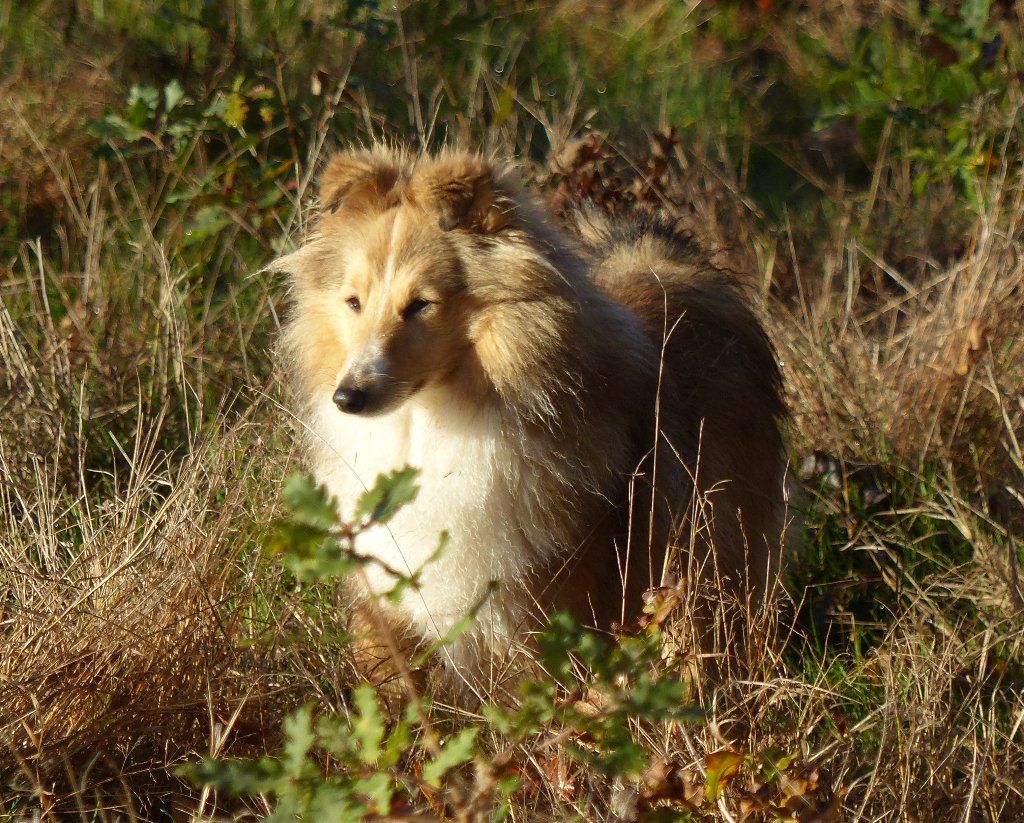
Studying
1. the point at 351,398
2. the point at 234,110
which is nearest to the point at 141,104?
the point at 234,110

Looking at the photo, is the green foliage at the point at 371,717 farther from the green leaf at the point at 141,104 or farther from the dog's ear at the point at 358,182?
the green leaf at the point at 141,104

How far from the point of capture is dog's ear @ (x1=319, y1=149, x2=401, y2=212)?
317 cm

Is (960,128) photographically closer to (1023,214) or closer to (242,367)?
(1023,214)

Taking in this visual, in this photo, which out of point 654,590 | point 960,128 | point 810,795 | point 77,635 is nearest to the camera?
point 810,795

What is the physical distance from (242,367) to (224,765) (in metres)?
2.78

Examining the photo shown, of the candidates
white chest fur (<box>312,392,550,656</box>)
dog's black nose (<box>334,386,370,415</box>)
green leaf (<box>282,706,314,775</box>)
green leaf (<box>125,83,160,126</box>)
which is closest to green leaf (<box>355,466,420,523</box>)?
green leaf (<box>282,706,314,775</box>)

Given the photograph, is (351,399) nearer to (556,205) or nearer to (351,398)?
(351,398)

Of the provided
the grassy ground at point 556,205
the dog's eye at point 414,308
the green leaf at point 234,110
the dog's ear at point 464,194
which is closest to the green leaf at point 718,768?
the grassy ground at point 556,205

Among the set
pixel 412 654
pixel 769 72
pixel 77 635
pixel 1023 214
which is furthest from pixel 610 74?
pixel 77 635

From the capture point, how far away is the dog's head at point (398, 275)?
115 inches

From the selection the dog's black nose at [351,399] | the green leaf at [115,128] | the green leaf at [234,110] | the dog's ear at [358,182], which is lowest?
the dog's black nose at [351,399]

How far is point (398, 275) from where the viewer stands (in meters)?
3.01

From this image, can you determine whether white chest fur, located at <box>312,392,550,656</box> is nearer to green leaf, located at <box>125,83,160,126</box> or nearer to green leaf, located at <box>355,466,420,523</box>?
green leaf, located at <box>355,466,420,523</box>

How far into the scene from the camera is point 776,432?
12.4 ft
